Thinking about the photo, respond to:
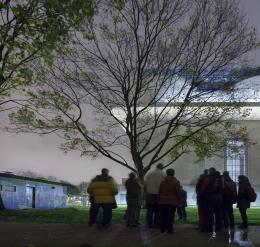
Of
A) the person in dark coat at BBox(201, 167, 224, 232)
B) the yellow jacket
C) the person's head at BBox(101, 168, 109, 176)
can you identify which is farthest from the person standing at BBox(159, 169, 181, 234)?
the person's head at BBox(101, 168, 109, 176)

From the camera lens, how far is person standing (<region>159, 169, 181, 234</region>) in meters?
14.5

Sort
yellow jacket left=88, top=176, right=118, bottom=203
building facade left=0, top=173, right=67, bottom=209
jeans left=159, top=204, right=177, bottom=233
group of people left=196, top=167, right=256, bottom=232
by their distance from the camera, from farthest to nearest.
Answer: building facade left=0, top=173, right=67, bottom=209 → yellow jacket left=88, top=176, right=118, bottom=203 → group of people left=196, top=167, right=256, bottom=232 → jeans left=159, top=204, right=177, bottom=233

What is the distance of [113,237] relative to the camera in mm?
13633

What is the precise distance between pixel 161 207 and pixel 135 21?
1649 cm

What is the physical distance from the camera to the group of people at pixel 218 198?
49.1 ft

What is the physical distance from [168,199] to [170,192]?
0.58 feet

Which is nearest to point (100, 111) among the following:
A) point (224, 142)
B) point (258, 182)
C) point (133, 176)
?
point (224, 142)

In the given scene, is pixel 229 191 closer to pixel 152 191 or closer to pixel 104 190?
pixel 152 191

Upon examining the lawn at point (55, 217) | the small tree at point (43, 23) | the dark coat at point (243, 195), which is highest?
the small tree at point (43, 23)

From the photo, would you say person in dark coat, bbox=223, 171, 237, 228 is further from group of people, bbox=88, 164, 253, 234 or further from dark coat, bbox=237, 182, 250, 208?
dark coat, bbox=237, 182, 250, 208

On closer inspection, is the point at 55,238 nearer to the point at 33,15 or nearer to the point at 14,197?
the point at 33,15

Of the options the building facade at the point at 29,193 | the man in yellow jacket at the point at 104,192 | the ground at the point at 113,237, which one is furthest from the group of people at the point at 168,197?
the building facade at the point at 29,193

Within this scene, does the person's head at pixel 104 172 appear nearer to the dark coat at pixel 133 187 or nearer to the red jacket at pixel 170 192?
the dark coat at pixel 133 187

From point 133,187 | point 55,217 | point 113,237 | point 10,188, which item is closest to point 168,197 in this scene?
point 113,237
